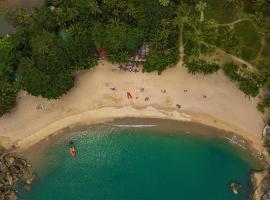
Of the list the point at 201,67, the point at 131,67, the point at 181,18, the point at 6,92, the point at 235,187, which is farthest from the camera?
the point at 131,67

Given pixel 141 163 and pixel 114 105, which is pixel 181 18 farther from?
pixel 141 163

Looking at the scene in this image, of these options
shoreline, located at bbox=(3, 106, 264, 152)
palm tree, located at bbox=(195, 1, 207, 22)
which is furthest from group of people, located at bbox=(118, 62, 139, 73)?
palm tree, located at bbox=(195, 1, 207, 22)

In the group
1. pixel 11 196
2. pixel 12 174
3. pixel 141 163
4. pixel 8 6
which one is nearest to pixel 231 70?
pixel 141 163

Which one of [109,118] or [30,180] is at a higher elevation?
[109,118]

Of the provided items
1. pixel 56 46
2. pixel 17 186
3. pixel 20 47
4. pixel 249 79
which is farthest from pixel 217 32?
pixel 17 186

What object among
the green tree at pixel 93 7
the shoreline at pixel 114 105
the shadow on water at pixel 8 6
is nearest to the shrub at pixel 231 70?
Result: the shoreline at pixel 114 105

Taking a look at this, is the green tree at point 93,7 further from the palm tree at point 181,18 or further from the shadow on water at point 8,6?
the palm tree at point 181,18

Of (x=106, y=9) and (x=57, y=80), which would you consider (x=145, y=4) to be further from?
(x=57, y=80)

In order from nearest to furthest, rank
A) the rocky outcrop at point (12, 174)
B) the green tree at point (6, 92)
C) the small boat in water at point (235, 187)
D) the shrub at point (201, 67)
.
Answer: the green tree at point (6, 92)
the shrub at point (201, 67)
the small boat in water at point (235, 187)
the rocky outcrop at point (12, 174)
